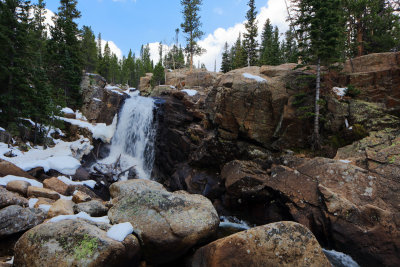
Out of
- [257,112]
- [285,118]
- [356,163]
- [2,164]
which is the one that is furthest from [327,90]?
[2,164]

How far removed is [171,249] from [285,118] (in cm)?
1188

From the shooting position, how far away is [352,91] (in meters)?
13.9

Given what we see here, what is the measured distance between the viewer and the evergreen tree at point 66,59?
26922mm

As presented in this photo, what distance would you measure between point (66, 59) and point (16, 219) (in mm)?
27138

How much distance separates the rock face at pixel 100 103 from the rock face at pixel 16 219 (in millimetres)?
19831

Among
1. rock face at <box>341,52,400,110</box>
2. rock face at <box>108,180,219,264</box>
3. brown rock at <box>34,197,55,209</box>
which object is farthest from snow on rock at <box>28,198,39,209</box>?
rock face at <box>341,52,400,110</box>

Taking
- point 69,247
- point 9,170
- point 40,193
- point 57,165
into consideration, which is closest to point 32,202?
point 40,193

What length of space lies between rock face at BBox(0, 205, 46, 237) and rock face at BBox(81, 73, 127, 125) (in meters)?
19.8

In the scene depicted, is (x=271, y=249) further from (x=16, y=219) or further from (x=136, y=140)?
(x=136, y=140)

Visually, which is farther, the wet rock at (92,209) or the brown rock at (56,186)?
the brown rock at (56,186)

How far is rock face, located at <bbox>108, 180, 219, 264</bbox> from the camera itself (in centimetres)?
619

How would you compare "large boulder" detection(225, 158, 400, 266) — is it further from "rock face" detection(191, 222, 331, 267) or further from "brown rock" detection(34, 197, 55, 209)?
"brown rock" detection(34, 197, 55, 209)

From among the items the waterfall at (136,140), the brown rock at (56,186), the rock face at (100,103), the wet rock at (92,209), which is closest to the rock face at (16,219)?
the wet rock at (92,209)

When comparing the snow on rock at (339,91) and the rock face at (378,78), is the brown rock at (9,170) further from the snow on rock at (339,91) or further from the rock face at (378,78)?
the rock face at (378,78)
